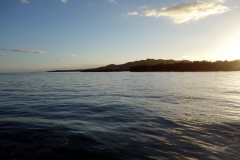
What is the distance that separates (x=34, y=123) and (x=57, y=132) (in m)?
3.07

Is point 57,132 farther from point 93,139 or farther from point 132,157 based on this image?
point 132,157

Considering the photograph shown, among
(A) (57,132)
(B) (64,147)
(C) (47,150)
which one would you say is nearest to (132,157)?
(B) (64,147)

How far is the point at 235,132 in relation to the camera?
11352mm

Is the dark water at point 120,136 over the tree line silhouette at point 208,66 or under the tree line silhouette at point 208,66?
under

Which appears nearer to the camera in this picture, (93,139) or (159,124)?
(93,139)

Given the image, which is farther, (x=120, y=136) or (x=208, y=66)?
(x=208, y=66)

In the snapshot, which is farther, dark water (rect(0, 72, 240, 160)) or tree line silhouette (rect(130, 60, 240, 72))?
tree line silhouette (rect(130, 60, 240, 72))

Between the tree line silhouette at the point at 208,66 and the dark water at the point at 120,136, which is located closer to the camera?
the dark water at the point at 120,136

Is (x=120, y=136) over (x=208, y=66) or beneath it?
beneath

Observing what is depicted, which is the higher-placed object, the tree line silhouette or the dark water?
the tree line silhouette

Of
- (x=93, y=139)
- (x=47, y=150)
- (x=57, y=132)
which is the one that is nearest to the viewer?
(x=47, y=150)

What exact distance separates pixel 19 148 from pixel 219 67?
617ft

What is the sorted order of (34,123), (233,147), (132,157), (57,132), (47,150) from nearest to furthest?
(132,157) < (47,150) < (233,147) < (57,132) < (34,123)

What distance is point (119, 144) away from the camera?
30.4 ft
